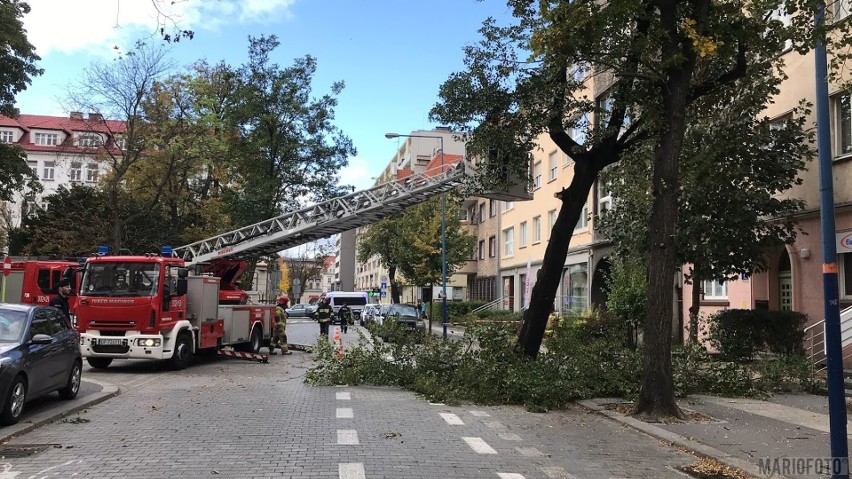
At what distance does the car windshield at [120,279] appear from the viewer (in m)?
14.2

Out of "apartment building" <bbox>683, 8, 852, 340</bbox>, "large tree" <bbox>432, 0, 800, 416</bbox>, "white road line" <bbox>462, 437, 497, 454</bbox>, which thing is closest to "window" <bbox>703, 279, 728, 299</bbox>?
"apartment building" <bbox>683, 8, 852, 340</bbox>

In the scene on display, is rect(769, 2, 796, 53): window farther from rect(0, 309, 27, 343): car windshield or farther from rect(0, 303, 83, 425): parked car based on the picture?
rect(0, 309, 27, 343): car windshield

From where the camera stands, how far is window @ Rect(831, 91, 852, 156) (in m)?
14.9

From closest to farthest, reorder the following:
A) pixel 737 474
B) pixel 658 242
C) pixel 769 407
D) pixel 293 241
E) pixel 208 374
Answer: pixel 737 474, pixel 658 242, pixel 769 407, pixel 208 374, pixel 293 241

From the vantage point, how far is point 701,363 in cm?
1232

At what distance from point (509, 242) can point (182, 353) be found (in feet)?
98.4

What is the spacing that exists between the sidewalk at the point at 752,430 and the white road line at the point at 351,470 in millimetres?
3833

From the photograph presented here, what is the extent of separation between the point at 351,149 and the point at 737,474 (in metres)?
25.5

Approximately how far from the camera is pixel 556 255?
13031 millimetres

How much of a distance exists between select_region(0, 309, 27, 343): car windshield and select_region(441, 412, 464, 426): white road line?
19.1 feet

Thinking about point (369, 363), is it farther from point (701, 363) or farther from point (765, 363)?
point (765, 363)

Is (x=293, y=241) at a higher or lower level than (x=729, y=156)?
lower

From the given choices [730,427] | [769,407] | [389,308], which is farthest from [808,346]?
[389,308]

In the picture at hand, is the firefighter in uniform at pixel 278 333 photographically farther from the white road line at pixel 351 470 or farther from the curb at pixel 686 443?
the white road line at pixel 351 470
